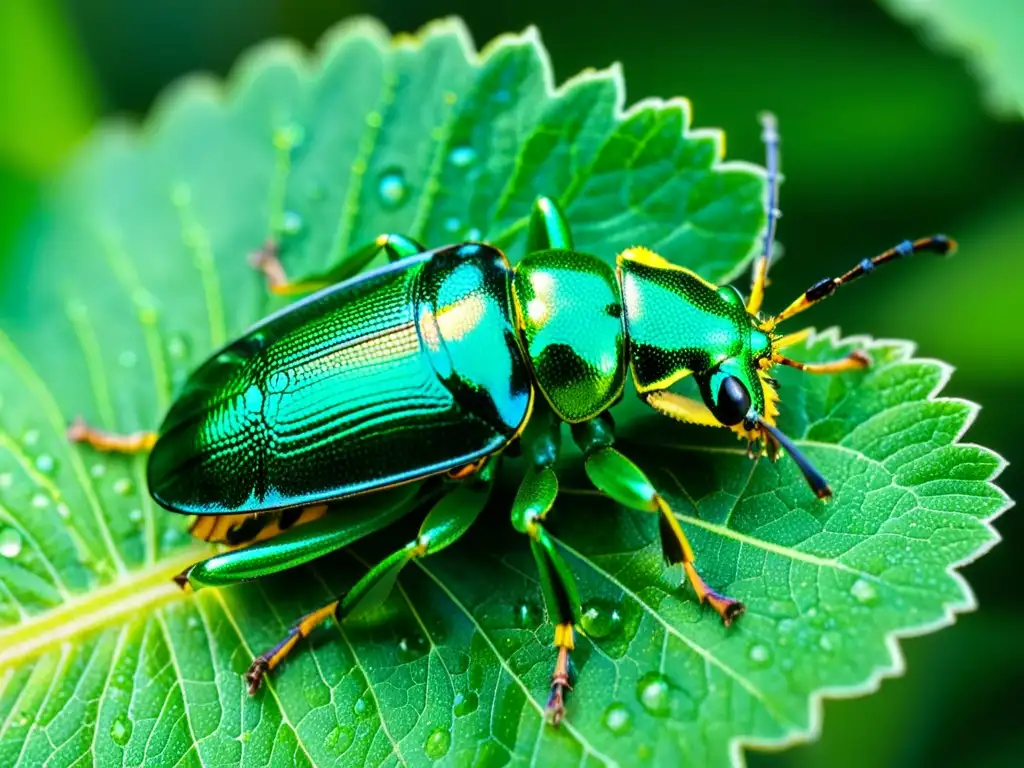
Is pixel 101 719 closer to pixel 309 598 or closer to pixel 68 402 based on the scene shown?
pixel 309 598

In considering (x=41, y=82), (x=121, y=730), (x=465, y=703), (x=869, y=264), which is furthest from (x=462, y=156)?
(x=41, y=82)

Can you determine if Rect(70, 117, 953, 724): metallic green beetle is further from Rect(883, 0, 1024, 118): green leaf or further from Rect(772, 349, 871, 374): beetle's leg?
Rect(883, 0, 1024, 118): green leaf

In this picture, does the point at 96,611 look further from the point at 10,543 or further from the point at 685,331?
the point at 685,331

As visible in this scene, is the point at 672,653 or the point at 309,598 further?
the point at 309,598

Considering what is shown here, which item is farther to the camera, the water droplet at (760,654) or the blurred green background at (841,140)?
the blurred green background at (841,140)

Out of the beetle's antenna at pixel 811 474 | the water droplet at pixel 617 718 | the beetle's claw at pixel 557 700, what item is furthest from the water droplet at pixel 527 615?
the beetle's antenna at pixel 811 474

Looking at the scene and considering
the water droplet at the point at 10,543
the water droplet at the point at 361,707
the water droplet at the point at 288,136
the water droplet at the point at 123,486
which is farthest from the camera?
the water droplet at the point at 288,136

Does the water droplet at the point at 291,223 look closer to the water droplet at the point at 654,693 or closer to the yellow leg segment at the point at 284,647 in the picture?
the yellow leg segment at the point at 284,647

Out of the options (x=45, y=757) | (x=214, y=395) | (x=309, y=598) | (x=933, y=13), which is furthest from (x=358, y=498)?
(x=933, y=13)
